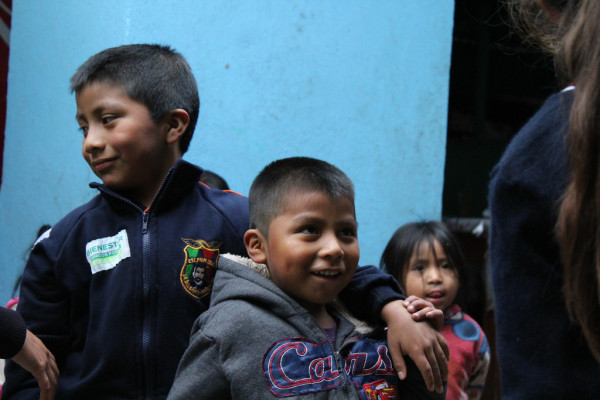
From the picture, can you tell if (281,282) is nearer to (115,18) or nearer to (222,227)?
(222,227)

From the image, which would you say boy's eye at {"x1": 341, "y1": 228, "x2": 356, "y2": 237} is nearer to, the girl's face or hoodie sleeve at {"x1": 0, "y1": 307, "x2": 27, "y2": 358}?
hoodie sleeve at {"x1": 0, "y1": 307, "x2": 27, "y2": 358}

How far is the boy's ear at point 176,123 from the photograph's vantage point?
6.02 ft

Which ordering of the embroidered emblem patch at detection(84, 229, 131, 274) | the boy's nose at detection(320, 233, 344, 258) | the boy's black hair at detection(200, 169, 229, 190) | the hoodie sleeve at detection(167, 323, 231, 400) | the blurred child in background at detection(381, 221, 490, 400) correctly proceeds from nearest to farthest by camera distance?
the hoodie sleeve at detection(167, 323, 231, 400)
the boy's nose at detection(320, 233, 344, 258)
the embroidered emblem patch at detection(84, 229, 131, 274)
the boy's black hair at detection(200, 169, 229, 190)
the blurred child in background at detection(381, 221, 490, 400)

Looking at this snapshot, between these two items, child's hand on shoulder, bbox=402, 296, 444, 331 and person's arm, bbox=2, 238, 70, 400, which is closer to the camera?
child's hand on shoulder, bbox=402, 296, 444, 331

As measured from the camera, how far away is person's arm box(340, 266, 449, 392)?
153cm

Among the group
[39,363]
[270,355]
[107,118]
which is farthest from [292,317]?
[107,118]

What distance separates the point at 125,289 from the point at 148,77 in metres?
0.60

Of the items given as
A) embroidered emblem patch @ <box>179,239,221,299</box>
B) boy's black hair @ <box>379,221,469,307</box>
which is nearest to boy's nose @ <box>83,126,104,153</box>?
embroidered emblem patch @ <box>179,239,221,299</box>

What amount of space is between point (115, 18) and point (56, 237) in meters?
1.43

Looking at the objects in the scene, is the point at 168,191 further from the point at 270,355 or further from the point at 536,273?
the point at 536,273

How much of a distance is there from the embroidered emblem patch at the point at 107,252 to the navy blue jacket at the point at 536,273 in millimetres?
1036

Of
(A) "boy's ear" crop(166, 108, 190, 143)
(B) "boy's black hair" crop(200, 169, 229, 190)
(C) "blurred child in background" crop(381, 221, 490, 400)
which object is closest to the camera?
(A) "boy's ear" crop(166, 108, 190, 143)

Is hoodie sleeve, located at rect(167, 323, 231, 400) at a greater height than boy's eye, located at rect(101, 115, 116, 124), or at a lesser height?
lesser

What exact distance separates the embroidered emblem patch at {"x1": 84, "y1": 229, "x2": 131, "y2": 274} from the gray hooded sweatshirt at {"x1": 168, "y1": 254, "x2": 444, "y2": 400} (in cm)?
26
